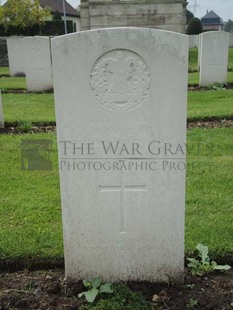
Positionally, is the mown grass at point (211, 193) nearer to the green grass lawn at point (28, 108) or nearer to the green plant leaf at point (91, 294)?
the green plant leaf at point (91, 294)

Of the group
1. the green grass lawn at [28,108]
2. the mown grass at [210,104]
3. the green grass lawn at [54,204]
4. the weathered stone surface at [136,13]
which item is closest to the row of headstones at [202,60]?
the green grass lawn at [28,108]

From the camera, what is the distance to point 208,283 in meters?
2.65

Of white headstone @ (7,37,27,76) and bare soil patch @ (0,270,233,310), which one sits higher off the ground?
white headstone @ (7,37,27,76)

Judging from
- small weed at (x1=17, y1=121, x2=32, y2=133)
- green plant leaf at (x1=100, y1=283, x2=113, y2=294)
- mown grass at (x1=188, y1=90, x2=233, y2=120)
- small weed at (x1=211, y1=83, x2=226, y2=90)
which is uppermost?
small weed at (x1=211, y1=83, x2=226, y2=90)

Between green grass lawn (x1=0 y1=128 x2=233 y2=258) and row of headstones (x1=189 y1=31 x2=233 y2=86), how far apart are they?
5798mm

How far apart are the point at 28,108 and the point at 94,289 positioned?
678 centimetres

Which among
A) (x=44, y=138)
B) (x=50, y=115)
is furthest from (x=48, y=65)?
(x=44, y=138)

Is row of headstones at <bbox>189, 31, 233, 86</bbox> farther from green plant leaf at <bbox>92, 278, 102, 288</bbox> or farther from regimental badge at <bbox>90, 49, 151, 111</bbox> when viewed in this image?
green plant leaf at <bbox>92, 278, 102, 288</bbox>

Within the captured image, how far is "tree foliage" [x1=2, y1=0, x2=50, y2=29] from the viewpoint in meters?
27.3

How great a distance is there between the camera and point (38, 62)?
11.3 m

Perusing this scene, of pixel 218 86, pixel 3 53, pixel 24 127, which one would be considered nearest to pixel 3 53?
pixel 3 53

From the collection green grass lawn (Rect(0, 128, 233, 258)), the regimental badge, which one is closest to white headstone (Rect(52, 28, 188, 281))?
the regimental badge

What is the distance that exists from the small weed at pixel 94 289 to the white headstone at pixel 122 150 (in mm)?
70

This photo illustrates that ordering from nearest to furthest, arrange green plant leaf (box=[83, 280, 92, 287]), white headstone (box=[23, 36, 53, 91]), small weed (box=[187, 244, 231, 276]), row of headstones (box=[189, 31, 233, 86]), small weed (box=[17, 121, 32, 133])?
1. green plant leaf (box=[83, 280, 92, 287])
2. small weed (box=[187, 244, 231, 276])
3. small weed (box=[17, 121, 32, 133])
4. row of headstones (box=[189, 31, 233, 86])
5. white headstone (box=[23, 36, 53, 91])
